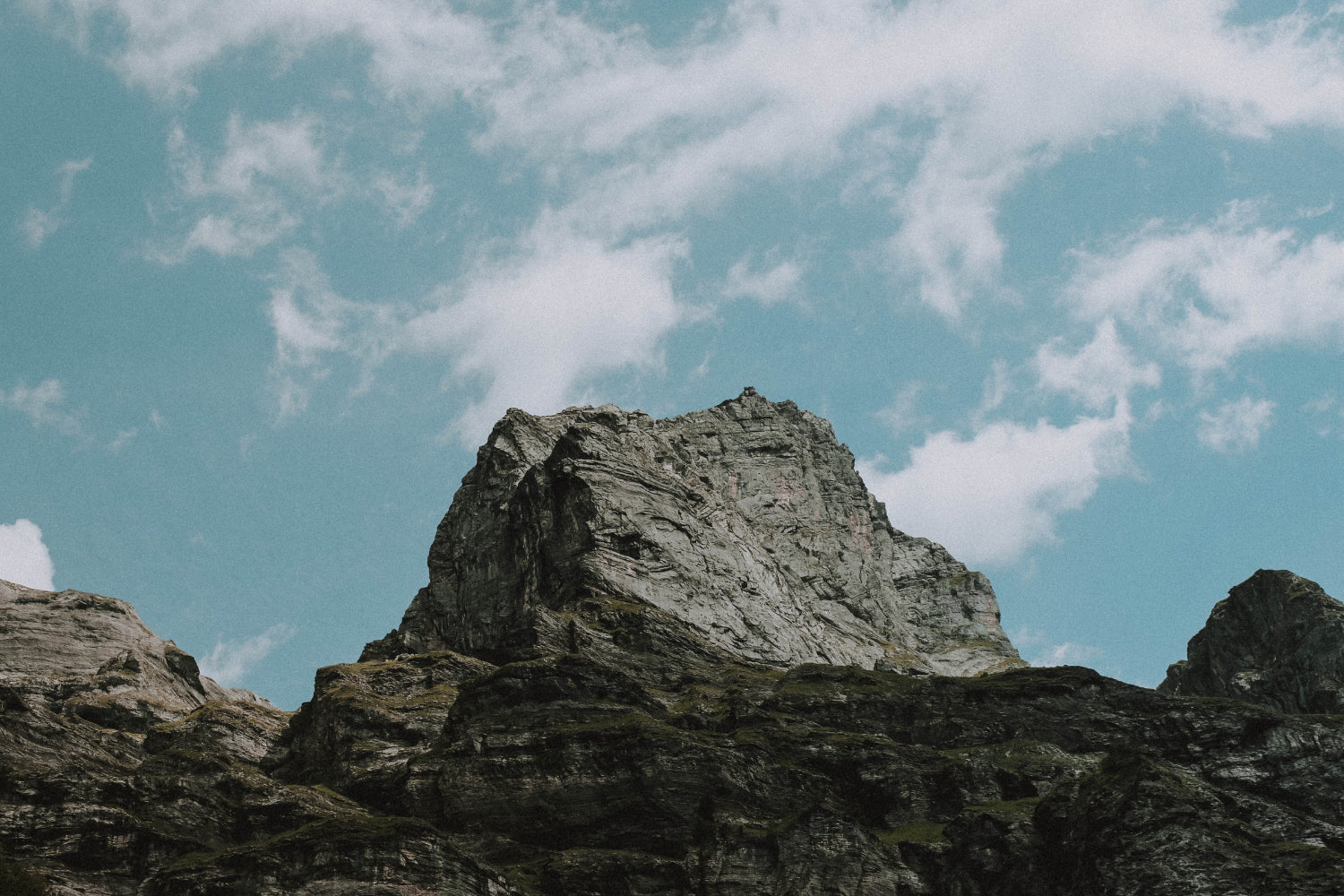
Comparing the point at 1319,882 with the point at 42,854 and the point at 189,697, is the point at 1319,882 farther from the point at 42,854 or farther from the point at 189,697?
the point at 189,697

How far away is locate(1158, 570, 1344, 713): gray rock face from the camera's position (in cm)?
12581

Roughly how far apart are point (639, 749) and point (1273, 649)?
2965 inches

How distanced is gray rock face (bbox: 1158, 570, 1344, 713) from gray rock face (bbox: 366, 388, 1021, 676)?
31.4 metres

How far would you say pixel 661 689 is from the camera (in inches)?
4422

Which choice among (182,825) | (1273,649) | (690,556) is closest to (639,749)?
(182,825)

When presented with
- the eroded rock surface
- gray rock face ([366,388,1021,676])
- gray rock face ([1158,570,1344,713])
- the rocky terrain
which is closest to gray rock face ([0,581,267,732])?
the rocky terrain

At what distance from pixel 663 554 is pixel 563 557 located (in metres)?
9.89

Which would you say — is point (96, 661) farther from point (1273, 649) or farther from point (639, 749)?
point (1273, 649)

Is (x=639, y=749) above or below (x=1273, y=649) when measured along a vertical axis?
below

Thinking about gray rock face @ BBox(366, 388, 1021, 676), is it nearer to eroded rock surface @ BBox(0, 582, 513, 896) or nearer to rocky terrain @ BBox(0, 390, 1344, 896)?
rocky terrain @ BBox(0, 390, 1344, 896)

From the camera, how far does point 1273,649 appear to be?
135m

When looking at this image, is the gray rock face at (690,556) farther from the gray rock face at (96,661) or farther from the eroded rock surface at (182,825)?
the eroded rock surface at (182,825)

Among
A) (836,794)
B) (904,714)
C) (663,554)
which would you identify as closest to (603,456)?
(663,554)

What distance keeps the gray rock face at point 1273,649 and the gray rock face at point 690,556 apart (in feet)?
103
